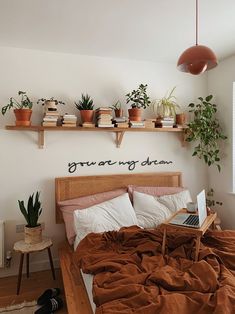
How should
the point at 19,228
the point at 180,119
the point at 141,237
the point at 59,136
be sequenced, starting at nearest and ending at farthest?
the point at 141,237 → the point at 19,228 → the point at 59,136 → the point at 180,119

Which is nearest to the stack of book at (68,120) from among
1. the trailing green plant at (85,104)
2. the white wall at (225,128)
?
the trailing green plant at (85,104)

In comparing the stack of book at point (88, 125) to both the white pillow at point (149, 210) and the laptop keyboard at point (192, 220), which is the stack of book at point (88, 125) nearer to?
the white pillow at point (149, 210)

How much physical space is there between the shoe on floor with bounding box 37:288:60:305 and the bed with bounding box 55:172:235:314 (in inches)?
10.0

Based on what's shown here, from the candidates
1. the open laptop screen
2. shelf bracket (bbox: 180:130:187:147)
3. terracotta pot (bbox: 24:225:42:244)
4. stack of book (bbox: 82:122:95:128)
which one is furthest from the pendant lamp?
terracotta pot (bbox: 24:225:42:244)

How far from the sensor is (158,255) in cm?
192

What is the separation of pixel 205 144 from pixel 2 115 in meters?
2.49

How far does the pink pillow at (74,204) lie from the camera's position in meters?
2.56

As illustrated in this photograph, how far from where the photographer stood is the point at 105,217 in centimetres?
254

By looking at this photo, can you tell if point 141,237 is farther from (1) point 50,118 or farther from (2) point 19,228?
(1) point 50,118

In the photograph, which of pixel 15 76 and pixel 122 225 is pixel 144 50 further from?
pixel 122 225

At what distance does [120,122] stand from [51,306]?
193 cm

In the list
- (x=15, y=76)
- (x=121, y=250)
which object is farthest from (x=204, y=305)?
(x=15, y=76)

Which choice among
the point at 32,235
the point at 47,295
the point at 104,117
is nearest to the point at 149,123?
the point at 104,117

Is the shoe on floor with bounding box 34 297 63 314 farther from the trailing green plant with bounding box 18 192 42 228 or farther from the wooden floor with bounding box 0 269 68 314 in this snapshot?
the trailing green plant with bounding box 18 192 42 228
